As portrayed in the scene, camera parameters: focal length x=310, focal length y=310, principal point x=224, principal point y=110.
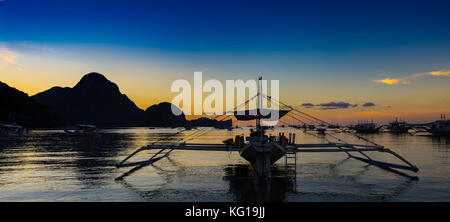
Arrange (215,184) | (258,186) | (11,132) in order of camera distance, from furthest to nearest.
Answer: (11,132), (215,184), (258,186)

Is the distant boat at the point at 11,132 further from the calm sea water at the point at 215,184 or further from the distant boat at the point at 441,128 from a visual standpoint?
the distant boat at the point at 441,128

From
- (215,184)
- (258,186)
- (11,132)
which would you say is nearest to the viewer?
(258,186)

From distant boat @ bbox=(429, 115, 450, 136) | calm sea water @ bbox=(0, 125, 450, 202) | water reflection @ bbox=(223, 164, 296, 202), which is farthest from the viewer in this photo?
distant boat @ bbox=(429, 115, 450, 136)

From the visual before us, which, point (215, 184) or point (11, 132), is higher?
point (11, 132)

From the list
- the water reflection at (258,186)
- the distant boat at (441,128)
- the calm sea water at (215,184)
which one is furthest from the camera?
the distant boat at (441,128)

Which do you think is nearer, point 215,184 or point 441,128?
point 215,184

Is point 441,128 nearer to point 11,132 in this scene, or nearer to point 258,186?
point 258,186

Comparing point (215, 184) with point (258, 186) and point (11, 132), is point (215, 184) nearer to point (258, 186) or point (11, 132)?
point (258, 186)

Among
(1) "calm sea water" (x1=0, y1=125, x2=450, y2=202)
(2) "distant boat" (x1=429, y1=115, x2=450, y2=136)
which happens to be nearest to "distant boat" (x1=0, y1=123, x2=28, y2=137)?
(1) "calm sea water" (x1=0, y1=125, x2=450, y2=202)

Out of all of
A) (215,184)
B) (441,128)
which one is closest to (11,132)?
(215,184)

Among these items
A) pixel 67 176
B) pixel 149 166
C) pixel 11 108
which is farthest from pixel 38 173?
pixel 11 108

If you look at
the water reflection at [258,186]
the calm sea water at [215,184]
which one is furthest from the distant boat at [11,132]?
the water reflection at [258,186]

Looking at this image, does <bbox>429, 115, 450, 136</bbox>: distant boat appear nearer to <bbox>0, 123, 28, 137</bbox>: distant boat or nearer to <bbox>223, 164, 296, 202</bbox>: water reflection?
<bbox>223, 164, 296, 202</bbox>: water reflection

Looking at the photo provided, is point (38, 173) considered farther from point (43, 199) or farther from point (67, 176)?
point (43, 199)
